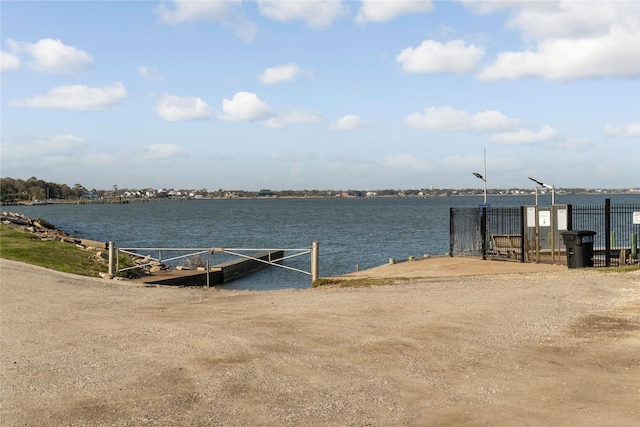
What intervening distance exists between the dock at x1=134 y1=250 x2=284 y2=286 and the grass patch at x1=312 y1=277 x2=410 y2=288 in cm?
182

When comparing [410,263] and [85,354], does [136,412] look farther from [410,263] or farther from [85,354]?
[410,263]

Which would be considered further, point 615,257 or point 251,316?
point 615,257

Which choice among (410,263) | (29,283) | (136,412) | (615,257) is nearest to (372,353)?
(136,412)

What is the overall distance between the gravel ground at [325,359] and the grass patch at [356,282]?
2252 millimetres

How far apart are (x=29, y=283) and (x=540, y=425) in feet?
49.2

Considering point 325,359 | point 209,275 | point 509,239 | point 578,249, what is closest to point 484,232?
point 509,239

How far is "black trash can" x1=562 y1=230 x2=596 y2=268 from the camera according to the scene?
22000 mm

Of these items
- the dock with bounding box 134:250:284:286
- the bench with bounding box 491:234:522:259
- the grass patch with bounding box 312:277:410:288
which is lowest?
the dock with bounding box 134:250:284:286

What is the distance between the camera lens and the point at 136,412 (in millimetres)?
7508

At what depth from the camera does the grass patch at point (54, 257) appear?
23.7 meters

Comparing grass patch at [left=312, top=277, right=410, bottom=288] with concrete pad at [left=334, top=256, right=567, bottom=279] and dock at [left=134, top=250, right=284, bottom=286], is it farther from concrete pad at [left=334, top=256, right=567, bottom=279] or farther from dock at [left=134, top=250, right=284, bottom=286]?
dock at [left=134, top=250, right=284, bottom=286]

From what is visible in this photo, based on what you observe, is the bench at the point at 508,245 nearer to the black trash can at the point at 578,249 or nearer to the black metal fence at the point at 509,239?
the black metal fence at the point at 509,239

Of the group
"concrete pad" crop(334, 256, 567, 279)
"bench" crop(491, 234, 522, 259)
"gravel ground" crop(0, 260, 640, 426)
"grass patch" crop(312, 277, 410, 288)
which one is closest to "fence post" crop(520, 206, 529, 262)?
"concrete pad" crop(334, 256, 567, 279)

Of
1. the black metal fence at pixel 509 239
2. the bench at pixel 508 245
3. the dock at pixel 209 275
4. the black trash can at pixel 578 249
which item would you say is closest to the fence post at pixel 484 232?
the black metal fence at pixel 509 239
